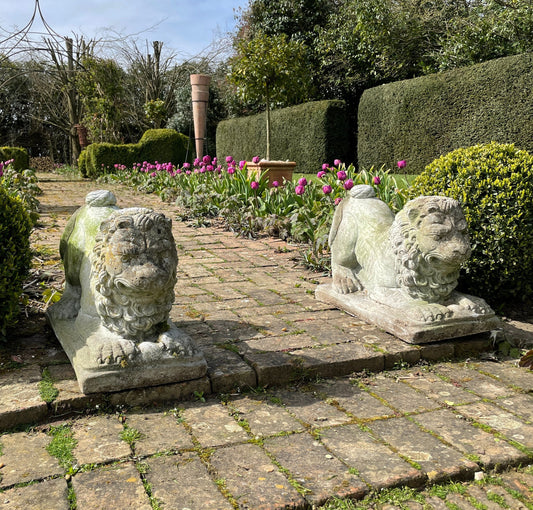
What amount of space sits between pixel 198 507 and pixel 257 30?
1976cm

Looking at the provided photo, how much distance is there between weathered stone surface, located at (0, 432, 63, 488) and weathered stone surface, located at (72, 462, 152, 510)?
147mm

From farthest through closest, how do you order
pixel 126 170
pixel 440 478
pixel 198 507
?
pixel 126 170
pixel 440 478
pixel 198 507

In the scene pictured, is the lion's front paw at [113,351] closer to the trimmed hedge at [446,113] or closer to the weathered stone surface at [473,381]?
the weathered stone surface at [473,381]

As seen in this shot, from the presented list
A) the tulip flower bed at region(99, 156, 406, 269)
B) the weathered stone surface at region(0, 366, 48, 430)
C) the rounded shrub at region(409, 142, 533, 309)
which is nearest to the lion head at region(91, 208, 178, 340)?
the weathered stone surface at region(0, 366, 48, 430)

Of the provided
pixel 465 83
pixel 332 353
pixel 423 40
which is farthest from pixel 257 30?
pixel 332 353

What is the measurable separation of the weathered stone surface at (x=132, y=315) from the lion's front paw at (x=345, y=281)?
5.31 feet

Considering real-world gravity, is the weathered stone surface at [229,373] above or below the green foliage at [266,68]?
below

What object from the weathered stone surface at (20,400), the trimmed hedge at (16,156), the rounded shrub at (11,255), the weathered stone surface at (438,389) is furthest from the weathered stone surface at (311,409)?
the trimmed hedge at (16,156)

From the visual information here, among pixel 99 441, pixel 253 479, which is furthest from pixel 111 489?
pixel 253 479

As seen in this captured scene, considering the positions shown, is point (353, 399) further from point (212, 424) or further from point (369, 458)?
point (212, 424)

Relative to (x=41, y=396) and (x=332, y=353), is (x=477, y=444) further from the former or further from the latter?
(x=41, y=396)

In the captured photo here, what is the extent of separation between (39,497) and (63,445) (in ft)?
1.17

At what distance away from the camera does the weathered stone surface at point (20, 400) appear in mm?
2505

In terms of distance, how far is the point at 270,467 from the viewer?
225cm
